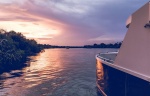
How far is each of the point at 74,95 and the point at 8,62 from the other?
3106 centimetres

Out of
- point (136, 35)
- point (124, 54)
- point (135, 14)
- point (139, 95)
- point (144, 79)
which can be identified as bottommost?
point (139, 95)

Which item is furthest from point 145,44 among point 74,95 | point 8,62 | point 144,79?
Answer: point 8,62

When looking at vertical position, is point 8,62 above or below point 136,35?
below

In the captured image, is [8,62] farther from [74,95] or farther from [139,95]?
[139,95]

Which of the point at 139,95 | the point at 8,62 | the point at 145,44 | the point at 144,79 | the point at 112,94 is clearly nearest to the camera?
the point at 144,79

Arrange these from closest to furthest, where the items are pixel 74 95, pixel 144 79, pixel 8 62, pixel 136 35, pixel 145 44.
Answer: pixel 144 79, pixel 145 44, pixel 136 35, pixel 74 95, pixel 8 62

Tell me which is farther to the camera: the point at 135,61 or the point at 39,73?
the point at 39,73

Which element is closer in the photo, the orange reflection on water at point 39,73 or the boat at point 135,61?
the boat at point 135,61

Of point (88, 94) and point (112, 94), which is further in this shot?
point (88, 94)

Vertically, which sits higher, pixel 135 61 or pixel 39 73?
pixel 135 61

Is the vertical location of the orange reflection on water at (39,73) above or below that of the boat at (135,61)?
below

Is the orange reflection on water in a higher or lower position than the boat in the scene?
lower

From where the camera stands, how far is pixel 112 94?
10359mm

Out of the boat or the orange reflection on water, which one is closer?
the boat
